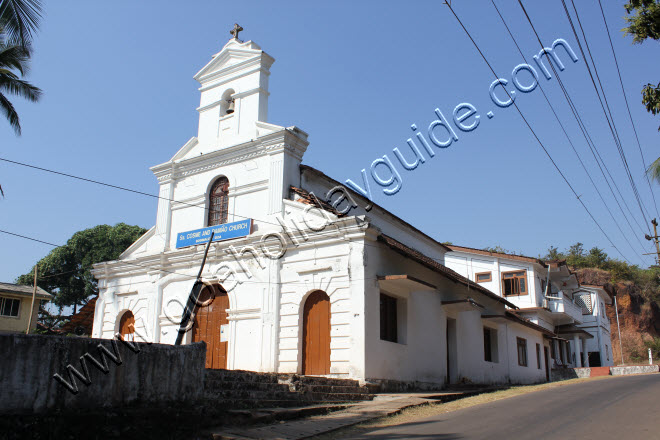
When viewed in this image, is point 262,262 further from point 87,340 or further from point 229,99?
point 87,340

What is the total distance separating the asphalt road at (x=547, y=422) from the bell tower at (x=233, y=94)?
11801 millimetres

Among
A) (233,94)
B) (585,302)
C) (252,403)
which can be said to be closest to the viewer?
(252,403)

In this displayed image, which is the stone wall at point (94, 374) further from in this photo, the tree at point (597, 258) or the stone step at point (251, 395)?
the tree at point (597, 258)

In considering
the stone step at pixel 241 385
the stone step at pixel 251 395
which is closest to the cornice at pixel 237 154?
the stone step at pixel 241 385

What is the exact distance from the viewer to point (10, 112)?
611 inches

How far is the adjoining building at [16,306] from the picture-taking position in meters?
30.9

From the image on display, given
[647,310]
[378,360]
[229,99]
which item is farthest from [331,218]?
[647,310]

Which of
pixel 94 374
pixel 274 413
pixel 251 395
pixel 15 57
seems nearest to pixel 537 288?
pixel 251 395

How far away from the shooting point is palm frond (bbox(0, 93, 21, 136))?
15383 millimetres

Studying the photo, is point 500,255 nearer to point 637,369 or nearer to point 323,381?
point 637,369

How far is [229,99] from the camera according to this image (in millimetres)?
20047

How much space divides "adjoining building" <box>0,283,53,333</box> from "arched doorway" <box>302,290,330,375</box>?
22.2 metres

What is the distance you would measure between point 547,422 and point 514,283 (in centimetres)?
2393

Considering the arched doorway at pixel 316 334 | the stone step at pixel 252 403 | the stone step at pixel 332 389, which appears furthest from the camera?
the arched doorway at pixel 316 334
